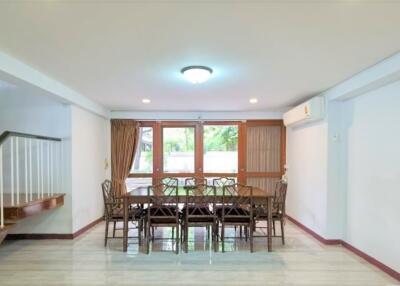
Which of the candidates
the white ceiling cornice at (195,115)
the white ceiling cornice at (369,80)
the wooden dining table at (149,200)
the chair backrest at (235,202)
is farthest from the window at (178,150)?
the white ceiling cornice at (369,80)

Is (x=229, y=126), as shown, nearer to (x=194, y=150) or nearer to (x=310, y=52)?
(x=194, y=150)

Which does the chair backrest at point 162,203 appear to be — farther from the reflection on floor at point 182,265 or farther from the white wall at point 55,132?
the white wall at point 55,132

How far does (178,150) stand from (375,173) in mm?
3987

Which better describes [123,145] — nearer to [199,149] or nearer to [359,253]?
[199,149]

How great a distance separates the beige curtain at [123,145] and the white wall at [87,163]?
0.59ft

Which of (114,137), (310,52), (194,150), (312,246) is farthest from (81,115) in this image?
(312,246)

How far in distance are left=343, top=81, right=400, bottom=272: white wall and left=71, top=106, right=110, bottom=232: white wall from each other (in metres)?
4.29

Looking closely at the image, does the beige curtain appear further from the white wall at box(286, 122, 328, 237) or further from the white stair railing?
the white wall at box(286, 122, 328, 237)

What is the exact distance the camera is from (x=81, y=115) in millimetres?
5047

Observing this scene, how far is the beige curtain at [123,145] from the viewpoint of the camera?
6344mm

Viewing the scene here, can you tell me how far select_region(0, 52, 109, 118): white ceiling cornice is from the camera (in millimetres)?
2887

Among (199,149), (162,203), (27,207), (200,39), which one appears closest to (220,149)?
(199,149)

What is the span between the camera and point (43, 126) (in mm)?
4695

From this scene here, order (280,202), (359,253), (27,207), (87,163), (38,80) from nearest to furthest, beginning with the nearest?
(38,80)
(27,207)
(359,253)
(280,202)
(87,163)
